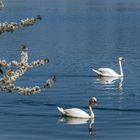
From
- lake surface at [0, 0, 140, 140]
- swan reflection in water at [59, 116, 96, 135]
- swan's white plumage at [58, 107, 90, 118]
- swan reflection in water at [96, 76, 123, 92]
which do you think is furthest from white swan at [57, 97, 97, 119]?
swan reflection in water at [96, 76, 123, 92]

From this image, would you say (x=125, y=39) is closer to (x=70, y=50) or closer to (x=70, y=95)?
(x=70, y=50)

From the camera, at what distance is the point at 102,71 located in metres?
55.8

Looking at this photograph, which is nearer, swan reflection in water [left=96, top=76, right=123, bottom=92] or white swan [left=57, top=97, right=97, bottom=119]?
white swan [left=57, top=97, right=97, bottom=119]

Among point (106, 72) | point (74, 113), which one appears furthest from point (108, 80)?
point (74, 113)

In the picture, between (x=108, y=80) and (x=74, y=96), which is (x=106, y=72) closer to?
(x=108, y=80)

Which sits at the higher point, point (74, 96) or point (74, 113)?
point (74, 96)

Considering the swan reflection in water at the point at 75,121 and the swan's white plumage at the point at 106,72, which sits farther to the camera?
the swan's white plumage at the point at 106,72

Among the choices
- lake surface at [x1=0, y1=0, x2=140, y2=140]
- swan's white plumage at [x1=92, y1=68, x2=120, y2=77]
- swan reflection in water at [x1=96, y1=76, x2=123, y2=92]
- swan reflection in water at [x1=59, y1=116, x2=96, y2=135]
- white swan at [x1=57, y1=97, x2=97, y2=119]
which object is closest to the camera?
lake surface at [x1=0, y1=0, x2=140, y2=140]

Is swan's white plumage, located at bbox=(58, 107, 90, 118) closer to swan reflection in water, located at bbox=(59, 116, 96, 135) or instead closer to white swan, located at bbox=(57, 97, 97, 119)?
white swan, located at bbox=(57, 97, 97, 119)

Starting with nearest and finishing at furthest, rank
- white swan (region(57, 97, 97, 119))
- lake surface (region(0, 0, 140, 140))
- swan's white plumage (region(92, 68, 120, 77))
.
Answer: lake surface (region(0, 0, 140, 140)) < white swan (region(57, 97, 97, 119)) < swan's white plumage (region(92, 68, 120, 77))

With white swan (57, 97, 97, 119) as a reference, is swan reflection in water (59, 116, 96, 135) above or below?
below

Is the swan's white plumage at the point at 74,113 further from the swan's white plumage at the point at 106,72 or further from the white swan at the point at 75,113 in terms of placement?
the swan's white plumage at the point at 106,72

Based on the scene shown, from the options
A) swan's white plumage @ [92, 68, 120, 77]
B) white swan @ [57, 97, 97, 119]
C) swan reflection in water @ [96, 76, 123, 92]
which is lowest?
white swan @ [57, 97, 97, 119]

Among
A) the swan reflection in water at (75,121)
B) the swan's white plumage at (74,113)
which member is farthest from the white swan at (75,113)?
the swan reflection in water at (75,121)
